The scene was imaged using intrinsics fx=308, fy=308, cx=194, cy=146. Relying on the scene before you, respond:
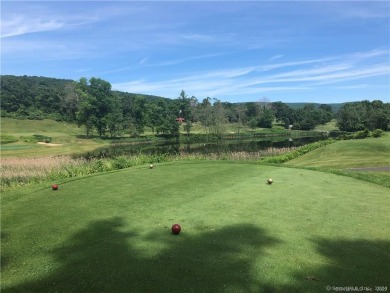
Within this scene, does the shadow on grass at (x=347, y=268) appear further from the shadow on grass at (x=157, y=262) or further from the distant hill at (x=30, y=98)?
the distant hill at (x=30, y=98)

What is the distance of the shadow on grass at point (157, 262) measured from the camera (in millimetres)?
4020

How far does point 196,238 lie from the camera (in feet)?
18.2

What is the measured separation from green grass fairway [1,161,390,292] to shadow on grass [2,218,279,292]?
16 millimetres

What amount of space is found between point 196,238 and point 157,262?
1.10 metres

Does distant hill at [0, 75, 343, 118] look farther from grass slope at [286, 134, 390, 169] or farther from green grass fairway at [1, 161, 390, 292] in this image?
green grass fairway at [1, 161, 390, 292]

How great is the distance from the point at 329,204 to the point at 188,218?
3.63 meters

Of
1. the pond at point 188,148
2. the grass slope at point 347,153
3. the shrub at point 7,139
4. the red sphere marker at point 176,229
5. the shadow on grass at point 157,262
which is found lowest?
the pond at point 188,148

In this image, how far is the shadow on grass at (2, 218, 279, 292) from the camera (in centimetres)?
402

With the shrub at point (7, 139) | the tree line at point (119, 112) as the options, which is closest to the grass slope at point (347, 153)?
the shrub at point (7, 139)

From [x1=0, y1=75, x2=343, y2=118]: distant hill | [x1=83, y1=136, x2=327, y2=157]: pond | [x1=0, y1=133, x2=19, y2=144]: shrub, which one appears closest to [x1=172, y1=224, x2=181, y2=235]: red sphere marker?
[x1=83, y1=136, x2=327, y2=157]: pond

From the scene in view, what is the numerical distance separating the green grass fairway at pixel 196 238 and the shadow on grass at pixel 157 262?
0.05 feet

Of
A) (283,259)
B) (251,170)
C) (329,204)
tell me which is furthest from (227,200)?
(251,170)

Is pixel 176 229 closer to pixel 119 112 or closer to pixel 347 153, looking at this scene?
pixel 347 153

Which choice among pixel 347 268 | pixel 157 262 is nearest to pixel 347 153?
pixel 347 268
